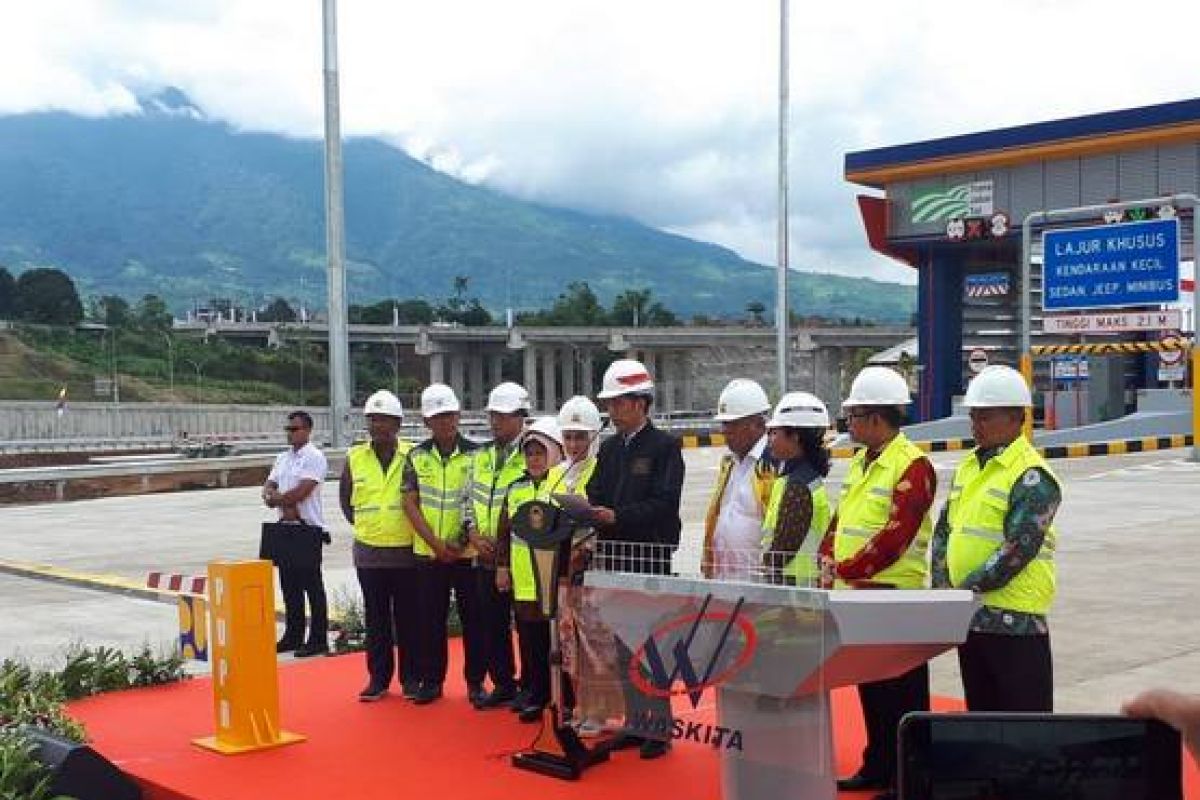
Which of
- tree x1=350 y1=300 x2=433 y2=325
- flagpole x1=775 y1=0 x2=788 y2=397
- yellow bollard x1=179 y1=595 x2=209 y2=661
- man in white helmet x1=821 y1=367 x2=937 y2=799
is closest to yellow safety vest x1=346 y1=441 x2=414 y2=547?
yellow bollard x1=179 y1=595 x2=209 y2=661

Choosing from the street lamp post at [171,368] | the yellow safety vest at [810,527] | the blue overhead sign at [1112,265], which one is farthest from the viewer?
the street lamp post at [171,368]

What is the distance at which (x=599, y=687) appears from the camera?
17.6ft

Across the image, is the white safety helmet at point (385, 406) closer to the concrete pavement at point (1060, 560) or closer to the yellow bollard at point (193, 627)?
the yellow bollard at point (193, 627)

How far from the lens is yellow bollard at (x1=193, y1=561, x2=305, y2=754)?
6.55 meters

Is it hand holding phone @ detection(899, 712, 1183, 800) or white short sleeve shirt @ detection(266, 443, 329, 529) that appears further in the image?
white short sleeve shirt @ detection(266, 443, 329, 529)

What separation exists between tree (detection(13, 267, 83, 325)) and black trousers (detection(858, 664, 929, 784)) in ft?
299

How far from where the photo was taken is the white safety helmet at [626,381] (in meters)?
6.03

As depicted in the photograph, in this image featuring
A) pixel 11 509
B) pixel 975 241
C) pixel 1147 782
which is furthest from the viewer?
pixel 975 241

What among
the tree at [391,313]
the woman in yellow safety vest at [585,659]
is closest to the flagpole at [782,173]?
the woman in yellow safety vest at [585,659]

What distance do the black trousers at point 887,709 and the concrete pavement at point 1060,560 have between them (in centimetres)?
206

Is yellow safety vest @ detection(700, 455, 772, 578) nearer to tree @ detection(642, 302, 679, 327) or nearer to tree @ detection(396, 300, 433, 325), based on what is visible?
tree @ detection(642, 302, 679, 327)

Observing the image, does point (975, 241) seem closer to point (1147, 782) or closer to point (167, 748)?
point (167, 748)

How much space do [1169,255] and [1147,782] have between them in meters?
21.9

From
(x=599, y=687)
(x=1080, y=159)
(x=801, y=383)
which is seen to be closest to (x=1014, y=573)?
(x=599, y=687)
